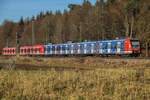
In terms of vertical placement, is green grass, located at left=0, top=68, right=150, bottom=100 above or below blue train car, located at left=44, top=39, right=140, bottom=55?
→ below

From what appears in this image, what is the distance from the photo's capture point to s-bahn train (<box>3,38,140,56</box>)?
29.7 m

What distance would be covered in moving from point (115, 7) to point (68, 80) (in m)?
54.3

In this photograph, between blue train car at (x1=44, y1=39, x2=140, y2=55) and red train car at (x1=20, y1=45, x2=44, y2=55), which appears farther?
red train car at (x1=20, y1=45, x2=44, y2=55)

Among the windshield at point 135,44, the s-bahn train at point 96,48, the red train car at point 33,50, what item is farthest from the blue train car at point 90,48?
the red train car at point 33,50

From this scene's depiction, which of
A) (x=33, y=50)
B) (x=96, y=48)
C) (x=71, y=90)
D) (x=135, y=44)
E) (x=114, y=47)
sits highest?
(x=135, y=44)

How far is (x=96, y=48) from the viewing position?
114 feet

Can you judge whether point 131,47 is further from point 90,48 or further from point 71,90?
point 71,90

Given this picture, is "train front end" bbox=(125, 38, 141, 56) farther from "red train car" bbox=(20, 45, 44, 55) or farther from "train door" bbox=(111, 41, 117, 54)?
"red train car" bbox=(20, 45, 44, 55)

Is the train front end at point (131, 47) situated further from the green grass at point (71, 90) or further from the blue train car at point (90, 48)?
the green grass at point (71, 90)

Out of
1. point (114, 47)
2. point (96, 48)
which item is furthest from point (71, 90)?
point (96, 48)

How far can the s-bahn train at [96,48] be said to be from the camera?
2967cm

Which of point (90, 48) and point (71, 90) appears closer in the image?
point (71, 90)

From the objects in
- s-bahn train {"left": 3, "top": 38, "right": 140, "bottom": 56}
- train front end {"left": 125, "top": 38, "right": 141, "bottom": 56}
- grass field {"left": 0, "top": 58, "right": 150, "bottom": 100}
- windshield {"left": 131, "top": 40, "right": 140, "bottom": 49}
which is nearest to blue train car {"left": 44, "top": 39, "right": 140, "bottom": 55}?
s-bahn train {"left": 3, "top": 38, "right": 140, "bottom": 56}

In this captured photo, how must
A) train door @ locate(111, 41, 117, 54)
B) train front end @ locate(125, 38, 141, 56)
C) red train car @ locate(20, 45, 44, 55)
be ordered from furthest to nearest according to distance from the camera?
red train car @ locate(20, 45, 44, 55), train door @ locate(111, 41, 117, 54), train front end @ locate(125, 38, 141, 56)
